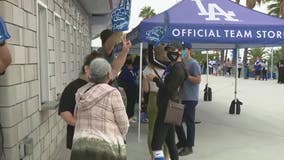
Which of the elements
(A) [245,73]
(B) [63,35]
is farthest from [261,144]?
(A) [245,73]

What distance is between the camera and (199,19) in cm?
841

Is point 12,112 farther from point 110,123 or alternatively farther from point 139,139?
point 139,139

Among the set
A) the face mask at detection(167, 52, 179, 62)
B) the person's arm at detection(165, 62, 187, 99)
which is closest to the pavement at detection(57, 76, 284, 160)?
the person's arm at detection(165, 62, 187, 99)

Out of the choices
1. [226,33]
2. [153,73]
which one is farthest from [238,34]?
[153,73]

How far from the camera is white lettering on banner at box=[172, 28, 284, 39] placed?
26.3 feet

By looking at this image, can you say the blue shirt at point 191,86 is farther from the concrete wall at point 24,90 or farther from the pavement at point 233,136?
the concrete wall at point 24,90

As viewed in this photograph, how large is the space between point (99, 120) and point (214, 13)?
5.49 meters

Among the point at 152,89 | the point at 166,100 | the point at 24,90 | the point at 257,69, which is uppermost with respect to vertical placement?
the point at 24,90

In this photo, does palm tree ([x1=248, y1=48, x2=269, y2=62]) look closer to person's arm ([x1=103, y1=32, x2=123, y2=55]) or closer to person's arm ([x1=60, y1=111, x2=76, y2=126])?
person's arm ([x1=103, y1=32, x2=123, y2=55])

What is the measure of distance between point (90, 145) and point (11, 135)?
3.26ft

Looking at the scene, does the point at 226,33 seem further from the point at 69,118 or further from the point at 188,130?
the point at 69,118

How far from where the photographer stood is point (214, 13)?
8680mm

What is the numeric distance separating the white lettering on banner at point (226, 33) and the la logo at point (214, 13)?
0.38 meters

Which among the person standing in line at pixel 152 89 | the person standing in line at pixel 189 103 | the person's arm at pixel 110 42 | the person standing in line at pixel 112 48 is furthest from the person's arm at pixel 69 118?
the person standing in line at pixel 189 103
